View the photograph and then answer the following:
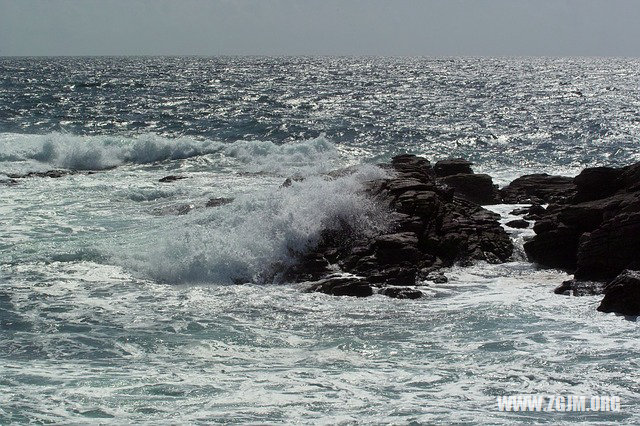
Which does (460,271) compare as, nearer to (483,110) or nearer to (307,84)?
(483,110)

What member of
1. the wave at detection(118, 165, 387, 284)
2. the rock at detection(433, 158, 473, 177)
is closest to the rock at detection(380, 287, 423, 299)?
the wave at detection(118, 165, 387, 284)

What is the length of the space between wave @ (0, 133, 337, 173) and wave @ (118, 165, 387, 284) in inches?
388

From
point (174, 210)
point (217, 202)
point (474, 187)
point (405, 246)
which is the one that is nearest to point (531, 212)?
point (474, 187)

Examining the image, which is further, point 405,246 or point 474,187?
point 474,187

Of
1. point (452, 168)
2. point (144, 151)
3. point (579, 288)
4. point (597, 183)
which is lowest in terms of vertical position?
point (579, 288)

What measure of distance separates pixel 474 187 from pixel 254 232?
7.77 metres

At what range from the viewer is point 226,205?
738 inches

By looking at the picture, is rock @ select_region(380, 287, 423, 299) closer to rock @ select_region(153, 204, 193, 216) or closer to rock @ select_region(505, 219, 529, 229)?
rock @ select_region(505, 219, 529, 229)

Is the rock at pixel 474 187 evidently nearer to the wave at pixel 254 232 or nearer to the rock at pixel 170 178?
the wave at pixel 254 232

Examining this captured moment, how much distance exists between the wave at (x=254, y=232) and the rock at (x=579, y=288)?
397 centimetres

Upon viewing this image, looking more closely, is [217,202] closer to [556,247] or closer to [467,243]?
[467,243]

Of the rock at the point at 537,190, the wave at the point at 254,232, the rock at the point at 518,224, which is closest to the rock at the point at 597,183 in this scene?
the rock at the point at 518,224

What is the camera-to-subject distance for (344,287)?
13.5 m

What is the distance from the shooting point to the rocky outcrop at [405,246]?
46.1ft
